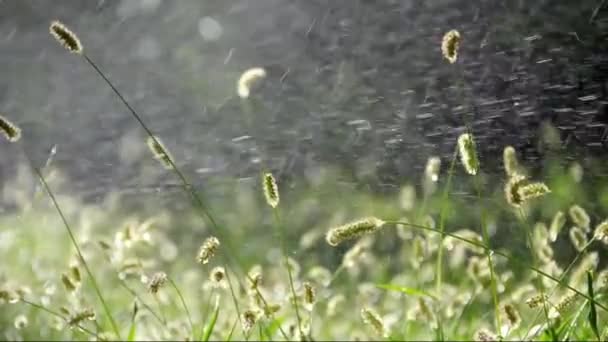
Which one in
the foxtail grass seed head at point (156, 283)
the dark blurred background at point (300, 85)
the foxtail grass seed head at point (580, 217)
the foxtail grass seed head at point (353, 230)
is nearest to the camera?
the foxtail grass seed head at point (353, 230)

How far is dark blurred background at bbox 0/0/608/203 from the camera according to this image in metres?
2.71

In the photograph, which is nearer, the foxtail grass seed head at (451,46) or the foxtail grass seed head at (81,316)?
the foxtail grass seed head at (451,46)

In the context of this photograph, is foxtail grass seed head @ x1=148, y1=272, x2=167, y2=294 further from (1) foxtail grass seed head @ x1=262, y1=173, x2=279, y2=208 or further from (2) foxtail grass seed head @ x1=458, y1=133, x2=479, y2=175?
(2) foxtail grass seed head @ x1=458, y1=133, x2=479, y2=175

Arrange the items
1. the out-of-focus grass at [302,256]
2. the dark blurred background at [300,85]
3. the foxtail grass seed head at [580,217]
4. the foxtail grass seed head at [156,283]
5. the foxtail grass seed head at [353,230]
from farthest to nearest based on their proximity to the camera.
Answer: the dark blurred background at [300,85]
the out-of-focus grass at [302,256]
the foxtail grass seed head at [580,217]
the foxtail grass seed head at [156,283]
the foxtail grass seed head at [353,230]

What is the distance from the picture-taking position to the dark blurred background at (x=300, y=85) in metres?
2.71

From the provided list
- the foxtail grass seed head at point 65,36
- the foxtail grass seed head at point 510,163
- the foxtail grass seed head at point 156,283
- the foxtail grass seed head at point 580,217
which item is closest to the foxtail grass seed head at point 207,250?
the foxtail grass seed head at point 156,283

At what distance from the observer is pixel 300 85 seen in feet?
11.8

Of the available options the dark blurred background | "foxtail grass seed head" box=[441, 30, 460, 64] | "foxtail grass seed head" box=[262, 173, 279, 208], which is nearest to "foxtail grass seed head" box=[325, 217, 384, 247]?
"foxtail grass seed head" box=[262, 173, 279, 208]

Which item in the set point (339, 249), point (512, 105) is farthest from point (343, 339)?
point (512, 105)

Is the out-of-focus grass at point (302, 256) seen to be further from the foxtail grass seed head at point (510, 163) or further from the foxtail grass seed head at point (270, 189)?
the foxtail grass seed head at point (270, 189)

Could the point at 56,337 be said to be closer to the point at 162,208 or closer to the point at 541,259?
the point at 162,208

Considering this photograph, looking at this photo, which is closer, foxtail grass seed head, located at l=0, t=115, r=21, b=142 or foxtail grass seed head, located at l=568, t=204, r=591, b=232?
foxtail grass seed head, located at l=0, t=115, r=21, b=142

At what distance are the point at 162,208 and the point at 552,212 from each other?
1.21 metres

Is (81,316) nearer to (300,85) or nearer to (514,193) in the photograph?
(514,193)
